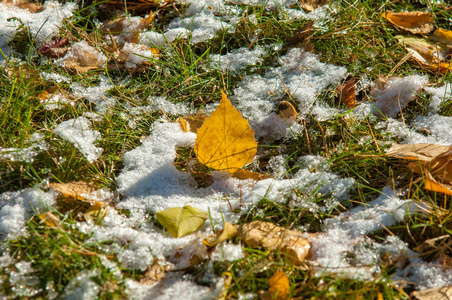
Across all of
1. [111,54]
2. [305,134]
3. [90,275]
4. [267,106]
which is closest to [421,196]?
[305,134]

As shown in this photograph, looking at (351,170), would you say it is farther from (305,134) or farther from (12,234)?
(12,234)

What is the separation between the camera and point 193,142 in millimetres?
1664

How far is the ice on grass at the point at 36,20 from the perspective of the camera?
2.06 m

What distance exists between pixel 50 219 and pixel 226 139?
0.75 metres

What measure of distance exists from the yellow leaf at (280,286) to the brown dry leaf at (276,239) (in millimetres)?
90

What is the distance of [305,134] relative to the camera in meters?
1.71

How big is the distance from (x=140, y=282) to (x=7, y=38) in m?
1.74

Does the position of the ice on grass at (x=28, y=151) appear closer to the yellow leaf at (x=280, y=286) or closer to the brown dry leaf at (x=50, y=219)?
the brown dry leaf at (x=50, y=219)

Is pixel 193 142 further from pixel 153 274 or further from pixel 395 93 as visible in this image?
pixel 395 93

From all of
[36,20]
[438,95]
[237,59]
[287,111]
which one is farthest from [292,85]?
[36,20]

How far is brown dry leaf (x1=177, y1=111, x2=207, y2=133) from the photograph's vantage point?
172cm

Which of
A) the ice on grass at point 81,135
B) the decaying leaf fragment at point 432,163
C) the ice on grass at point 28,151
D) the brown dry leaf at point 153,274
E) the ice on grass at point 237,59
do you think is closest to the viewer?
the brown dry leaf at point 153,274

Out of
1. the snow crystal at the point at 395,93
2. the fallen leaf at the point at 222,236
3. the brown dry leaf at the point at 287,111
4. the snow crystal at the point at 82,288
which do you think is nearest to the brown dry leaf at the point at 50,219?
A: the snow crystal at the point at 82,288

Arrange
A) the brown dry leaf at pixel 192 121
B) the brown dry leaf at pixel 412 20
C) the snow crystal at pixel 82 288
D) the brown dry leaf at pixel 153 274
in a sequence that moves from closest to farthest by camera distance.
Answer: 1. the snow crystal at pixel 82 288
2. the brown dry leaf at pixel 153 274
3. the brown dry leaf at pixel 192 121
4. the brown dry leaf at pixel 412 20
